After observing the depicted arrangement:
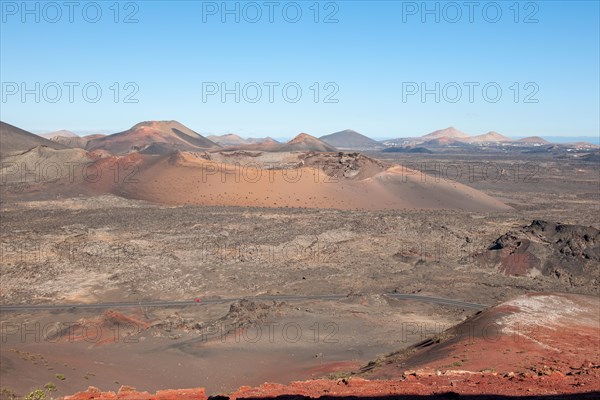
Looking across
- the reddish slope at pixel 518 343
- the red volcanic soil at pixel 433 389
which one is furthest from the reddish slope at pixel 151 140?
the red volcanic soil at pixel 433 389

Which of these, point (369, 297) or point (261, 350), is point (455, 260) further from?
point (261, 350)

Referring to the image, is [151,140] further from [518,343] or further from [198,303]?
[518,343]

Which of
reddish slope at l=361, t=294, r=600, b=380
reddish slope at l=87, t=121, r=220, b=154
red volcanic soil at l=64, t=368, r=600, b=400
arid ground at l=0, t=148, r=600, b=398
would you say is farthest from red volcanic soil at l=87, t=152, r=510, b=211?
reddish slope at l=87, t=121, r=220, b=154

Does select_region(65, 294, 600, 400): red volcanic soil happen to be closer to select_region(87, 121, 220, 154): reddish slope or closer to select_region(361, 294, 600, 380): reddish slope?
select_region(361, 294, 600, 380): reddish slope

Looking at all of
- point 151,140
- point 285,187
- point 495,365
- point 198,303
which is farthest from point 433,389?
point 151,140

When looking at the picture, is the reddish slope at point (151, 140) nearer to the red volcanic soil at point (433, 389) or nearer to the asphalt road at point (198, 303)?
the asphalt road at point (198, 303)

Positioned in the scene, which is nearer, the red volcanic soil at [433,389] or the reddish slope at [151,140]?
the red volcanic soil at [433,389]

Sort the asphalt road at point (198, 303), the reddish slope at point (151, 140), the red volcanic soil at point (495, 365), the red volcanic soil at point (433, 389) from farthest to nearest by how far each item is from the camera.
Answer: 1. the reddish slope at point (151, 140)
2. the asphalt road at point (198, 303)
3. the red volcanic soil at point (495, 365)
4. the red volcanic soil at point (433, 389)

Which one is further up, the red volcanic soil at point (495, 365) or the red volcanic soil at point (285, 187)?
the red volcanic soil at point (285, 187)
